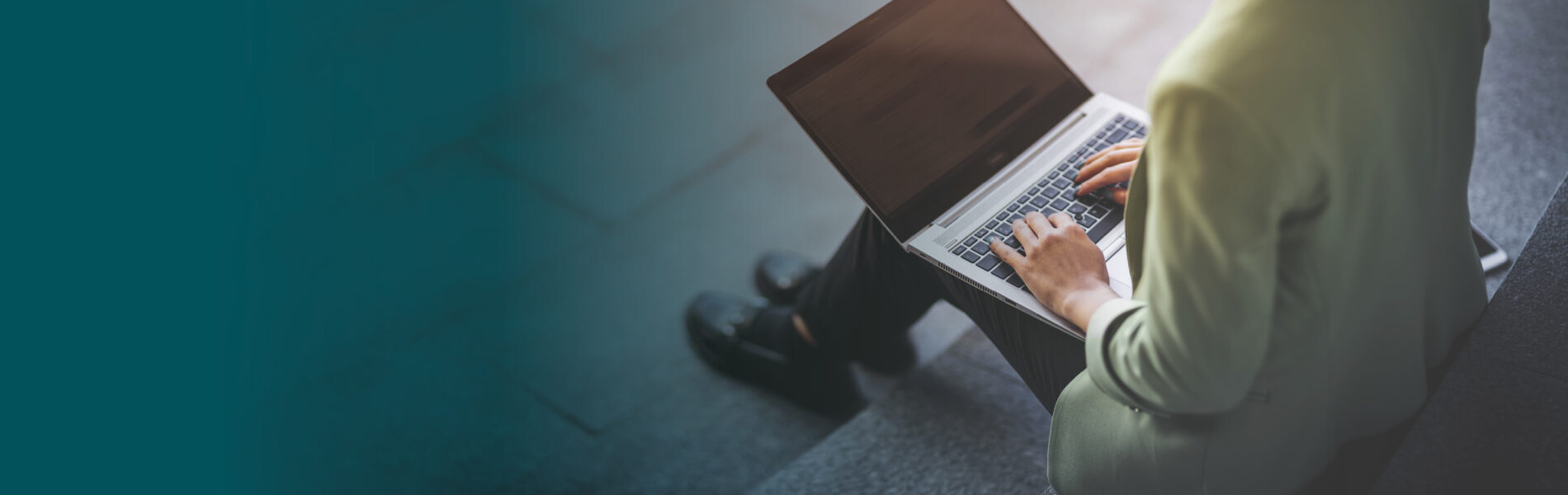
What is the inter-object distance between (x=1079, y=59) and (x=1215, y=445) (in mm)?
1562

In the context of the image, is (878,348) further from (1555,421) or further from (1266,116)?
(1266,116)

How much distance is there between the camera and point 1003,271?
1061mm

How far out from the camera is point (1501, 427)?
1202 millimetres

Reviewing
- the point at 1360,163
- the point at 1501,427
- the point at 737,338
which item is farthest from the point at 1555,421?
the point at 737,338

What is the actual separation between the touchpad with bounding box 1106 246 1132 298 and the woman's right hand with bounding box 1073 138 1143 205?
0.23 ft

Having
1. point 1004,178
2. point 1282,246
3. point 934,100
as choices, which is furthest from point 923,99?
point 1282,246

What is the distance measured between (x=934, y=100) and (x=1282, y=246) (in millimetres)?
478

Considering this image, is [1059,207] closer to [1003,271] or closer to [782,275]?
[1003,271]

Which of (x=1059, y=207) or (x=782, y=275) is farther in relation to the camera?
(x=782, y=275)

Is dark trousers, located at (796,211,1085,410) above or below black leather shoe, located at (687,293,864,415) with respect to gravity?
above

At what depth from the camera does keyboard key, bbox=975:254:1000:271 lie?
1.07m

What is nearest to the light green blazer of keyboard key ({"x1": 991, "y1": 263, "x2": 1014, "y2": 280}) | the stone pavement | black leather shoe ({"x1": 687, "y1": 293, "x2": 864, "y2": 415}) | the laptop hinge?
keyboard key ({"x1": 991, "y1": 263, "x2": 1014, "y2": 280})

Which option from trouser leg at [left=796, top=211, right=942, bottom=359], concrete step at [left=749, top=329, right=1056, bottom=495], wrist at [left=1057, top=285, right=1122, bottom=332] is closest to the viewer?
wrist at [left=1057, top=285, right=1122, bottom=332]
